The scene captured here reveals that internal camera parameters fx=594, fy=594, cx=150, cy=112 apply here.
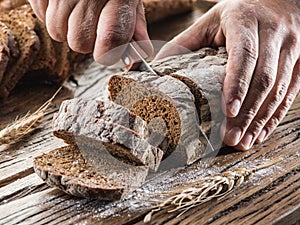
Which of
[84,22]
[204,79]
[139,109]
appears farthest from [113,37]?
[204,79]

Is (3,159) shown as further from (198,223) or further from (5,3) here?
(5,3)

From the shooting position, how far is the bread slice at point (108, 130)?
3.31m

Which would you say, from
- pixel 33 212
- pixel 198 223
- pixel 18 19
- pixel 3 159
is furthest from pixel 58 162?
pixel 18 19

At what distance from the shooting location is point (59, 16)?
3703mm

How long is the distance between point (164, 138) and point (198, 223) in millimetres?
632

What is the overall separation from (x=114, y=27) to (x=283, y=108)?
131 cm

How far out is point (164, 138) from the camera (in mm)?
3611

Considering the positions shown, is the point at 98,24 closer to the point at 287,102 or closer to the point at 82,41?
the point at 82,41

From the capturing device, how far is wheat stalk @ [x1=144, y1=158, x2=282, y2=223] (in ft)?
10.8

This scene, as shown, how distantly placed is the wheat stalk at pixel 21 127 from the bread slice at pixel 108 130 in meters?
0.59

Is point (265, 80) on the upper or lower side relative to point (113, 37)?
lower

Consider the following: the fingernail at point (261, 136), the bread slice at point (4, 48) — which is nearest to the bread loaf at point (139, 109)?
the fingernail at point (261, 136)

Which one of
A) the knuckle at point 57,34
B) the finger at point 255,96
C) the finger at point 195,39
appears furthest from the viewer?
the finger at point 195,39

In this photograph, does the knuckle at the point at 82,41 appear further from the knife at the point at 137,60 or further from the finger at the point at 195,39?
the finger at the point at 195,39
